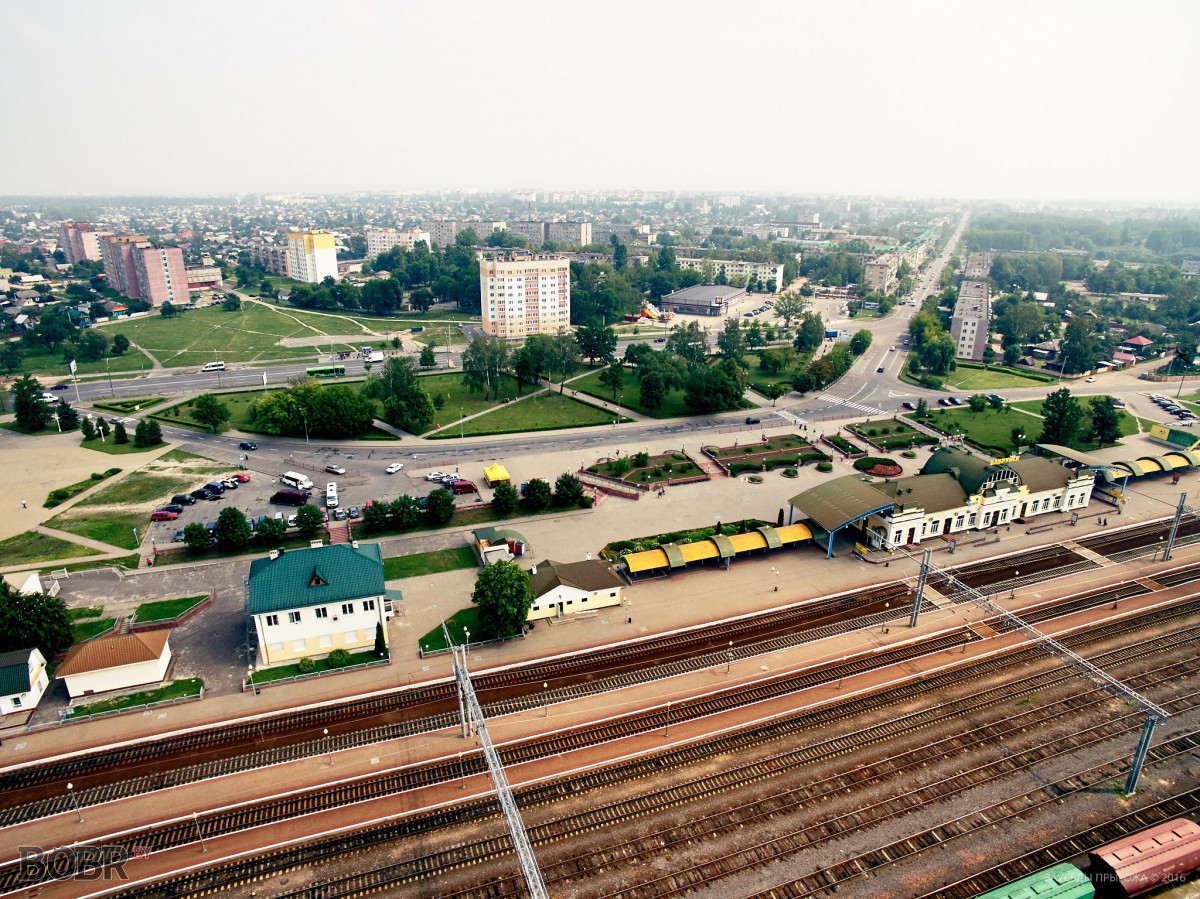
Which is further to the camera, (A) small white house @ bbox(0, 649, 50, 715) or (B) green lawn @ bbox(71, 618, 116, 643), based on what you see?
(B) green lawn @ bbox(71, 618, 116, 643)

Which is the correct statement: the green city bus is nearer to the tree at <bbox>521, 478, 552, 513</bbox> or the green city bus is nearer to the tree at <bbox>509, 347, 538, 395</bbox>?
the tree at <bbox>509, 347, 538, 395</bbox>

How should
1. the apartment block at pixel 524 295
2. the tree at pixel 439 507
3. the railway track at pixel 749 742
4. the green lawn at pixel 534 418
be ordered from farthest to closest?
the apartment block at pixel 524 295 < the green lawn at pixel 534 418 < the tree at pixel 439 507 < the railway track at pixel 749 742

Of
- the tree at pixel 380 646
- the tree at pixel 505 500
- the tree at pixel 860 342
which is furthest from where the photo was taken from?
the tree at pixel 860 342

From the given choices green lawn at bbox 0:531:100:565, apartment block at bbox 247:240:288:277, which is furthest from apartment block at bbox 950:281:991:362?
apartment block at bbox 247:240:288:277

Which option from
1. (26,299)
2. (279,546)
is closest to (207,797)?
(279,546)

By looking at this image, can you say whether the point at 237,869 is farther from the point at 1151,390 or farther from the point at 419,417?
the point at 1151,390

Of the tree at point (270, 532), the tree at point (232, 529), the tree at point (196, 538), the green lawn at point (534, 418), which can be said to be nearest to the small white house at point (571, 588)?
the tree at point (270, 532)

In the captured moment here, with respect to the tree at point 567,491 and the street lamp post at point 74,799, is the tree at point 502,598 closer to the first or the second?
the tree at point 567,491
